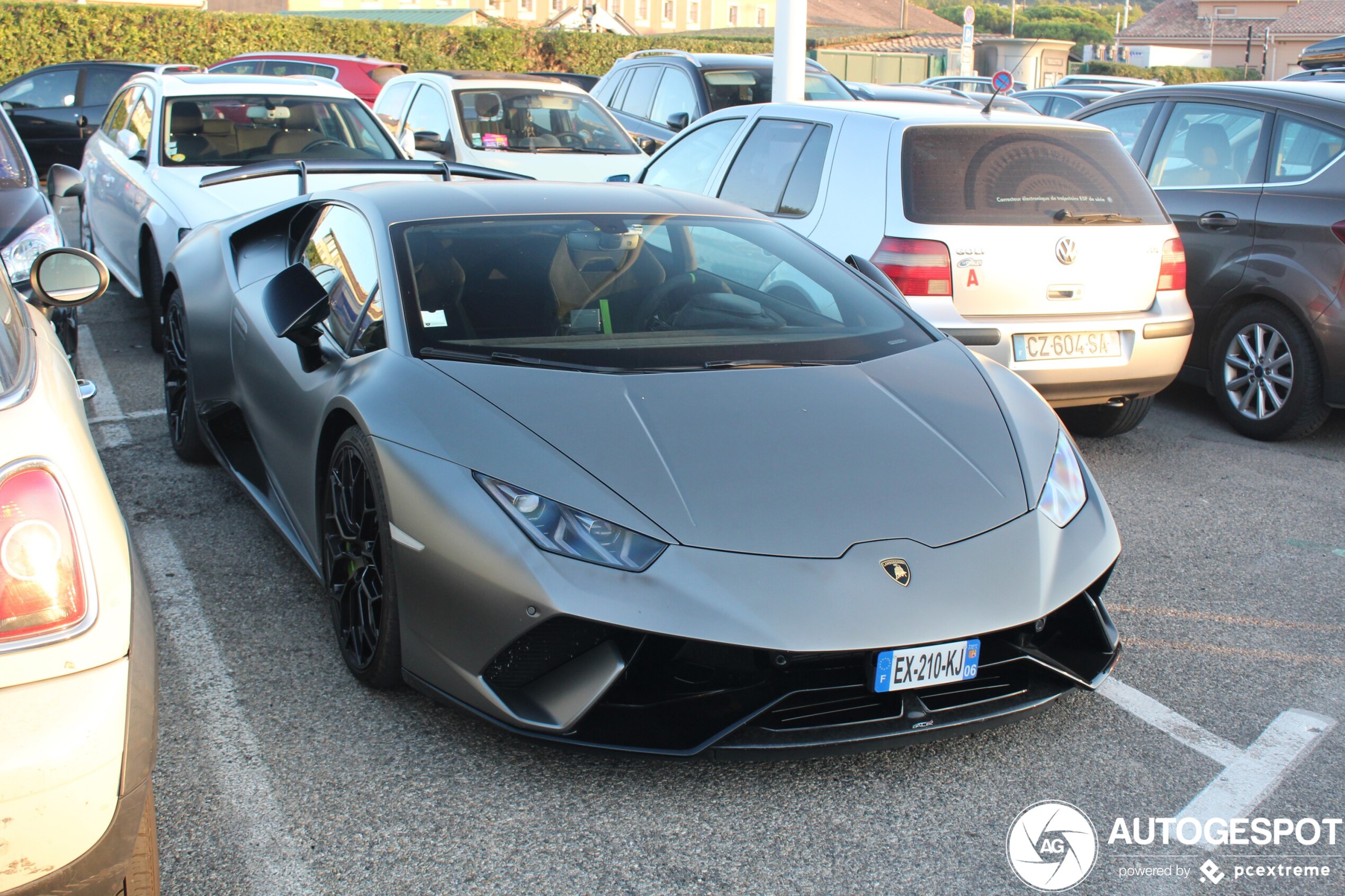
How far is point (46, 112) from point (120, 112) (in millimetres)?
8275

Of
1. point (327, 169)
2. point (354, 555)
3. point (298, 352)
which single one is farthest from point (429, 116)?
point (354, 555)

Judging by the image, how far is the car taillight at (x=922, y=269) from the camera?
5.07 metres

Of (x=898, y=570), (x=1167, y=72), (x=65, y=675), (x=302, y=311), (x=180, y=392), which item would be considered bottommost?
(x=180, y=392)

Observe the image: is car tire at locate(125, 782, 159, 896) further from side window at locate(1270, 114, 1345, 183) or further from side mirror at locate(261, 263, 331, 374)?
side window at locate(1270, 114, 1345, 183)

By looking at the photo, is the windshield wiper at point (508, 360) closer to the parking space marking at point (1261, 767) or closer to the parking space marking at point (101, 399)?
the parking space marking at point (1261, 767)

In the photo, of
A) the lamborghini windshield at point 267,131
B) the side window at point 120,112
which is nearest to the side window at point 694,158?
the lamborghini windshield at point 267,131

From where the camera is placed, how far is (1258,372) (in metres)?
6.05

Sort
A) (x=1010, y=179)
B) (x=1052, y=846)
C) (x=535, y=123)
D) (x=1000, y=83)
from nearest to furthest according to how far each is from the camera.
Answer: (x=1052, y=846) → (x=1010, y=179) → (x=1000, y=83) → (x=535, y=123)

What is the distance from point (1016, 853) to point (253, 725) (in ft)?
6.16

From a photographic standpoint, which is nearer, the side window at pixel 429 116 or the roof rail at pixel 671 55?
the side window at pixel 429 116

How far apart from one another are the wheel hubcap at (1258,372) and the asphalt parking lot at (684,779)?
2.06 metres

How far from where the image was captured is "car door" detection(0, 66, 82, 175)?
15453mm

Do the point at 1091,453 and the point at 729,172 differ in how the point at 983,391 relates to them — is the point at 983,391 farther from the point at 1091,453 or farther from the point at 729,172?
the point at 729,172

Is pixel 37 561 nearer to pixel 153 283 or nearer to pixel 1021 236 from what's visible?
pixel 1021 236
